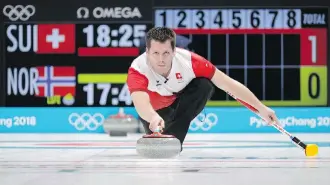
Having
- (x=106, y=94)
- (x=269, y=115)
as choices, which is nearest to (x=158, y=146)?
(x=269, y=115)

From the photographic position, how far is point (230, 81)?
577cm

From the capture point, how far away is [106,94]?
1165 cm

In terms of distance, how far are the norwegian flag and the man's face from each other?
20.2 feet

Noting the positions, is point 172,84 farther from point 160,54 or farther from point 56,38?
point 56,38

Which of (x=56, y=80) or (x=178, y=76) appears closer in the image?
(x=178, y=76)

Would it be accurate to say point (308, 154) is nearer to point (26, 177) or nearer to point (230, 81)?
point (230, 81)

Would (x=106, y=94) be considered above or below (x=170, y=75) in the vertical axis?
below

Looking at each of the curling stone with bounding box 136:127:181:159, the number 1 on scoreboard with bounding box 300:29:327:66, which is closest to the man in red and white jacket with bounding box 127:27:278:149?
the curling stone with bounding box 136:127:181:159

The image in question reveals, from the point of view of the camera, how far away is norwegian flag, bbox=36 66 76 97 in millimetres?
11633

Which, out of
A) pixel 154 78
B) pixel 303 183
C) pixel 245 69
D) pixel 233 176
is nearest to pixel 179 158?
pixel 154 78

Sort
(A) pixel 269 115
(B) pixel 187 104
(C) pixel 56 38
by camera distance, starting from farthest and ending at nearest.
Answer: (C) pixel 56 38 < (B) pixel 187 104 < (A) pixel 269 115

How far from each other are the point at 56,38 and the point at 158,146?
21.7 ft

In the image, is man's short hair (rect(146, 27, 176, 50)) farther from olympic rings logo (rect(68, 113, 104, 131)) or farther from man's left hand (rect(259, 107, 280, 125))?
olympic rings logo (rect(68, 113, 104, 131))

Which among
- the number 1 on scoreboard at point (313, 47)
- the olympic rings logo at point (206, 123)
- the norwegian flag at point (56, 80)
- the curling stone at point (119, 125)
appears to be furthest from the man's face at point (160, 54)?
the number 1 on scoreboard at point (313, 47)
